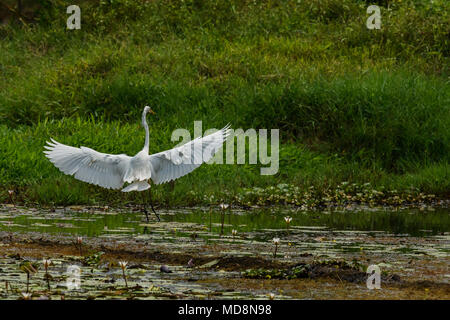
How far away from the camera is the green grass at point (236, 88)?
11.2 meters

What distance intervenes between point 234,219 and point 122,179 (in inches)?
49.5

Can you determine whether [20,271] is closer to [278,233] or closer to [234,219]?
[278,233]

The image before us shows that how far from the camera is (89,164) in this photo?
9.05 meters

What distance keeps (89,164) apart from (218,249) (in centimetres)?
246

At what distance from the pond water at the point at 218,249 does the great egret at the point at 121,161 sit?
0.43m

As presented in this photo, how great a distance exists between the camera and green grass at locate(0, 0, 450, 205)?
11242 mm
